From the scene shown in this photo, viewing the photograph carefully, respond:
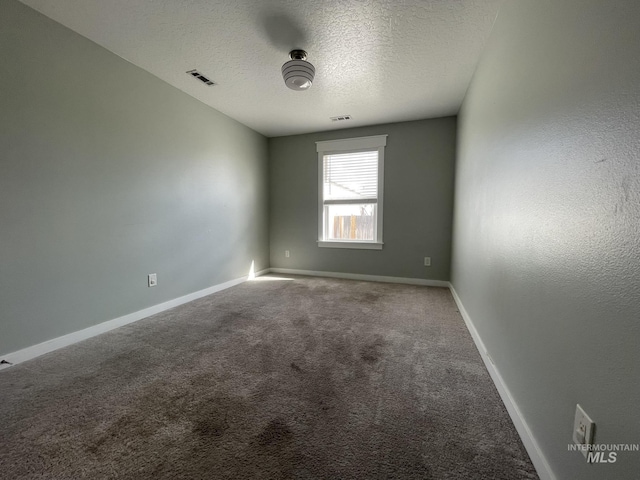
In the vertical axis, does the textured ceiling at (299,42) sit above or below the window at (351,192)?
above

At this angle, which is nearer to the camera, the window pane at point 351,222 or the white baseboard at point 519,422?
the white baseboard at point 519,422

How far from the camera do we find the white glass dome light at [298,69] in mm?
2178

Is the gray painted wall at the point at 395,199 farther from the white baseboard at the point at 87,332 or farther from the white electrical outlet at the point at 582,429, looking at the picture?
the white electrical outlet at the point at 582,429

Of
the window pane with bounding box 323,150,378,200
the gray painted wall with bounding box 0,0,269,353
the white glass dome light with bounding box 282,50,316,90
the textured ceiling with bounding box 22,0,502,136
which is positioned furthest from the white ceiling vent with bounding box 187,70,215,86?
the window pane with bounding box 323,150,378,200

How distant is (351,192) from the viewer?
4203 millimetres

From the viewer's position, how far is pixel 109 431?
1.15 m

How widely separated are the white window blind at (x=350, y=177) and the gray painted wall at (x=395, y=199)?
20 centimetres

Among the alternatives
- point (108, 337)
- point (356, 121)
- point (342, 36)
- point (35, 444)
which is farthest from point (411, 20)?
point (108, 337)

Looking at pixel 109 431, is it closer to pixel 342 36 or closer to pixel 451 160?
pixel 342 36

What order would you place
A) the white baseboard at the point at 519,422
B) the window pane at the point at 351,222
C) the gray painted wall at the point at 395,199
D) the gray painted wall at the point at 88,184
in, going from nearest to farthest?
the white baseboard at the point at 519,422
the gray painted wall at the point at 88,184
the gray painted wall at the point at 395,199
the window pane at the point at 351,222

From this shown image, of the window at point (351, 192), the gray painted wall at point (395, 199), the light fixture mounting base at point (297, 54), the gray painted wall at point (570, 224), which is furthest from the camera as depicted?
the window at point (351, 192)

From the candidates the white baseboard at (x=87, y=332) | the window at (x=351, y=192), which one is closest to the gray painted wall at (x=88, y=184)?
the white baseboard at (x=87, y=332)

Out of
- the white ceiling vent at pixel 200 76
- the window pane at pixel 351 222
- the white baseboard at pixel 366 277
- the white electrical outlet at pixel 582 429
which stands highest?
the white ceiling vent at pixel 200 76

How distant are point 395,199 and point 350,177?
32.7 inches
